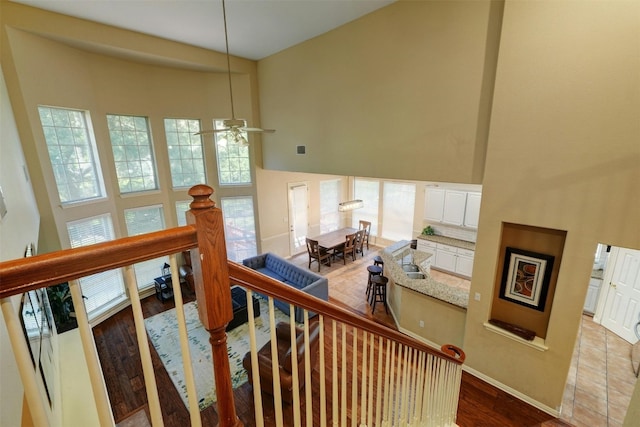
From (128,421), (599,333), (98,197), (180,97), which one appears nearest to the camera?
(128,421)

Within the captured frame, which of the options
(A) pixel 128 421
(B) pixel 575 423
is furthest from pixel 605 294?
(A) pixel 128 421

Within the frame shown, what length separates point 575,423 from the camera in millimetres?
3291

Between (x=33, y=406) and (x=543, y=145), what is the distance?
4.11 meters

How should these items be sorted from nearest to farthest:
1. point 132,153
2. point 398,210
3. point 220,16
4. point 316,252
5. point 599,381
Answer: point 599,381 < point 220,16 < point 132,153 < point 316,252 < point 398,210

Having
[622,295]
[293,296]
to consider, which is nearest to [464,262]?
[622,295]

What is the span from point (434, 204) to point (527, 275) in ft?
14.2

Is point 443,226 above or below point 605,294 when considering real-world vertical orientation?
above

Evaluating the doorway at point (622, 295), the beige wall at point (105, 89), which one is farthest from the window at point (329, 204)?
the doorway at point (622, 295)

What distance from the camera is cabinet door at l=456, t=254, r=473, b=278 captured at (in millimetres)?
6918

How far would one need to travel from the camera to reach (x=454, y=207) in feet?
23.7

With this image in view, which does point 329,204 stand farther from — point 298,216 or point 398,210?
point 398,210

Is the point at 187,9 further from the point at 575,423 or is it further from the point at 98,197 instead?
the point at 575,423

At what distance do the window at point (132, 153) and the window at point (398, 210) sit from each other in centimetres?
662

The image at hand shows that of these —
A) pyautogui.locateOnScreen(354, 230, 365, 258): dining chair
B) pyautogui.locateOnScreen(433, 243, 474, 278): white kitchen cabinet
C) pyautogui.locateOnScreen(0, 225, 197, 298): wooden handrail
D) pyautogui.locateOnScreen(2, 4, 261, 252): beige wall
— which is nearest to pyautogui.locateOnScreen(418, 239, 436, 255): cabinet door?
pyautogui.locateOnScreen(433, 243, 474, 278): white kitchen cabinet
